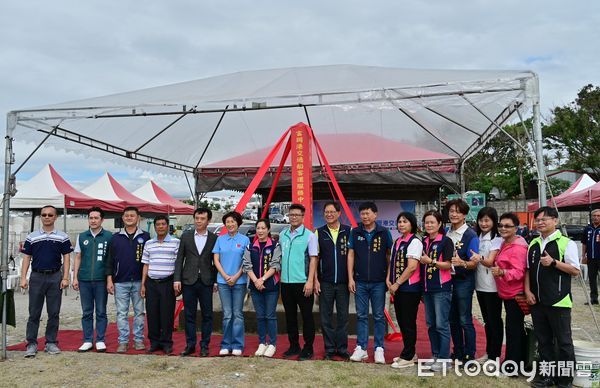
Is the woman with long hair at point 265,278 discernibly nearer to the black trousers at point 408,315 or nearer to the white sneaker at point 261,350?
the white sneaker at point 261,350

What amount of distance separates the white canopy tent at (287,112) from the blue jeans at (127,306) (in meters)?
1.23

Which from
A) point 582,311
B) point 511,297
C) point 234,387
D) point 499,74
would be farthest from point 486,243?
point 582,311

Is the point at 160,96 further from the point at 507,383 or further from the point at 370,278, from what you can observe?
the point at 507,383

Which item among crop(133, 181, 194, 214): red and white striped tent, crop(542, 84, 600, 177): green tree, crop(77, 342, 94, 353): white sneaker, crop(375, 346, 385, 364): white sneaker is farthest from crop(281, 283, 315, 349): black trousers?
crop(542, 84, 600, 177): green tree

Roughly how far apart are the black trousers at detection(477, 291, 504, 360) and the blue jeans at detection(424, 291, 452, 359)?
1.07 ft

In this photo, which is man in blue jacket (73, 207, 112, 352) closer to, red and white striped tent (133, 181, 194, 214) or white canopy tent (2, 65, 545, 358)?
white canopy tent (2, 65, 545, 358)

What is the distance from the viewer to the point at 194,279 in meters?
4.33

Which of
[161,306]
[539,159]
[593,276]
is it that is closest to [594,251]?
[593,276]

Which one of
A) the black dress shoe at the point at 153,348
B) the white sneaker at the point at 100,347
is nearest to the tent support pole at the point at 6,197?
the white sneaker at the point at 100,347

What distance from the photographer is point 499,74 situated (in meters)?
4.26

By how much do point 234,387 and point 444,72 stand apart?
3724 millimetres

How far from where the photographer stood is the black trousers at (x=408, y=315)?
3896mm

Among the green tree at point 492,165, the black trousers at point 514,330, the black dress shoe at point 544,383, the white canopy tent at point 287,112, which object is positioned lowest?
the black dress shoe at point 544,383

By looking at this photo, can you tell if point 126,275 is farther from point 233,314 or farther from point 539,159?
point 539,159
